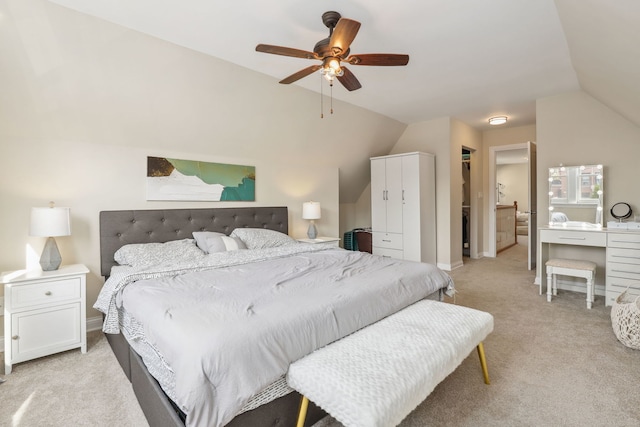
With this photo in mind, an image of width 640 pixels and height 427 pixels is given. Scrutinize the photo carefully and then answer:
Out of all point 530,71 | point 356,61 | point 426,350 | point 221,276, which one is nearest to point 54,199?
point 221,276

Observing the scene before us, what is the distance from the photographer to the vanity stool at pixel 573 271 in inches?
132

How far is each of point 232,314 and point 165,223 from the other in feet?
7.09

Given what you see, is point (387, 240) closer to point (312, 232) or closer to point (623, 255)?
point (312, 232)

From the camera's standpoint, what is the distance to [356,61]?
2219mm

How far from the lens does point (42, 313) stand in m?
2.36

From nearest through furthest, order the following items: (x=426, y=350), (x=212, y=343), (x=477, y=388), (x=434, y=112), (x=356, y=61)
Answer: (x=212, y=343) < (x=426, y=350) < (x=477, y=388) < (x=356, y=61) < (x=434, y=112)

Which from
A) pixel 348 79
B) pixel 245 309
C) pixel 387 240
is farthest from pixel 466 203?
pixel 245 309

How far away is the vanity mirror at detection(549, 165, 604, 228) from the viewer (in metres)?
3.86

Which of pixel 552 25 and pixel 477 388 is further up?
pixel 552 25

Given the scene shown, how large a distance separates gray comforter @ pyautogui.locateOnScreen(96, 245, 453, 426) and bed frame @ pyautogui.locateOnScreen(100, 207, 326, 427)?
0.68 ft

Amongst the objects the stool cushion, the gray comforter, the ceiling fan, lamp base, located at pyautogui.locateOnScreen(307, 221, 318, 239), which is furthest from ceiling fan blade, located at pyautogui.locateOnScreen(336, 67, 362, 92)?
the stool cushion

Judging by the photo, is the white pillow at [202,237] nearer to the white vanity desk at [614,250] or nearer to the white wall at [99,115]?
the white wall at [99,115]

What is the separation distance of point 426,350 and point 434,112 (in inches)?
163

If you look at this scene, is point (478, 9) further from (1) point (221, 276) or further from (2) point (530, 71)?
(1) point (221, 276)
